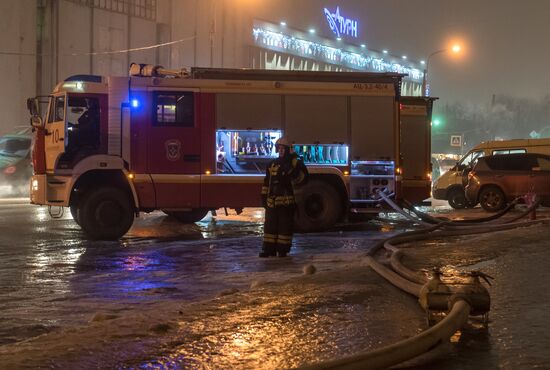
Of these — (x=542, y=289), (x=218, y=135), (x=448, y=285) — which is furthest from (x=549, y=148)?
(x=448, y=285)

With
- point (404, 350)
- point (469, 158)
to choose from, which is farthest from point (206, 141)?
point (469, 158)

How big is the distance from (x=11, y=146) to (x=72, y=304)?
55.8 feet

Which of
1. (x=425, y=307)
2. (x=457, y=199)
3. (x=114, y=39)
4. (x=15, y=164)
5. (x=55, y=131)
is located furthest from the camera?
(x=114, y=39)

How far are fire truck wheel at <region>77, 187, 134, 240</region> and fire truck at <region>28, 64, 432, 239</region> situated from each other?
0.06 feet

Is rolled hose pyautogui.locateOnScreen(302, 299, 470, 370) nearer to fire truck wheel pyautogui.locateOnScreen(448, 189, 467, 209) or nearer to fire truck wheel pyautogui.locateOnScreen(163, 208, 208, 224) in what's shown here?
fire truck wheel pyautogui.locateOnScreen(163, 208, 208, 224)

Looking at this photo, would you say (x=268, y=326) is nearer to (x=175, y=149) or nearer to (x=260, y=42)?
(x=175, y=149)

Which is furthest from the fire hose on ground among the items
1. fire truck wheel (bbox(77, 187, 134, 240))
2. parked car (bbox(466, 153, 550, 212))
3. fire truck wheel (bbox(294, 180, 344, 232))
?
parked car (bbox(466, 153, 550, 212))

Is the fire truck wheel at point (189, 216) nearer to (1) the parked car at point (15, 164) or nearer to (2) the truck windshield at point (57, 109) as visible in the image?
(2) the truck windshield at point (57, 109)

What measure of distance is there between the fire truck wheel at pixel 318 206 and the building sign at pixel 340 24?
50.6 meters

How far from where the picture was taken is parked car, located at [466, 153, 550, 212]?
16016 mm

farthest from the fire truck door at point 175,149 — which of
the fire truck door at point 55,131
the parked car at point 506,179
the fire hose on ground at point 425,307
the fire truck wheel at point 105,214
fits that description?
the parked car at point 506,179

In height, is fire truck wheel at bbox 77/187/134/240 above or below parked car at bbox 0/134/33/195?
below

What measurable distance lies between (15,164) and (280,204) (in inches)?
583

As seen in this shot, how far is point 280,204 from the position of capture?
8.13 meters
